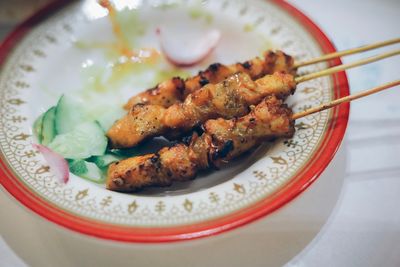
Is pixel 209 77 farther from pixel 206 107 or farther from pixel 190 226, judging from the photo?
pixel 190 226

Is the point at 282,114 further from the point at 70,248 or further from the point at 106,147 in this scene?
the point at 70,248

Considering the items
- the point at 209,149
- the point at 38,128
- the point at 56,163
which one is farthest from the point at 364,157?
the point at 38,128

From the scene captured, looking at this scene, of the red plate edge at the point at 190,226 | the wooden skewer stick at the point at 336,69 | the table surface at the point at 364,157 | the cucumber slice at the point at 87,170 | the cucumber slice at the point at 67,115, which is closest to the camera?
the red plate edge at the point at 190,226

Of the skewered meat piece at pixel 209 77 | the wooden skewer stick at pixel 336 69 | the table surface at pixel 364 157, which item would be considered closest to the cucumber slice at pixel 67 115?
the skewered meat piece at pixel 209 77

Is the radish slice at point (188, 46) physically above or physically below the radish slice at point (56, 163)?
above

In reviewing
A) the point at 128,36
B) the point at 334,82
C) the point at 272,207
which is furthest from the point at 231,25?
the point at 272,207

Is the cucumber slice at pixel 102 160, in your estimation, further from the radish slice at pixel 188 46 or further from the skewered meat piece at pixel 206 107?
the radish slice at pixel 188 46

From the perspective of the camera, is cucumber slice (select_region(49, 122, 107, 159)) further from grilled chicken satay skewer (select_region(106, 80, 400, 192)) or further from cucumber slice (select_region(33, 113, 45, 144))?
grilled chicken satay skewer (select_region(106, 80, 400, 192))
